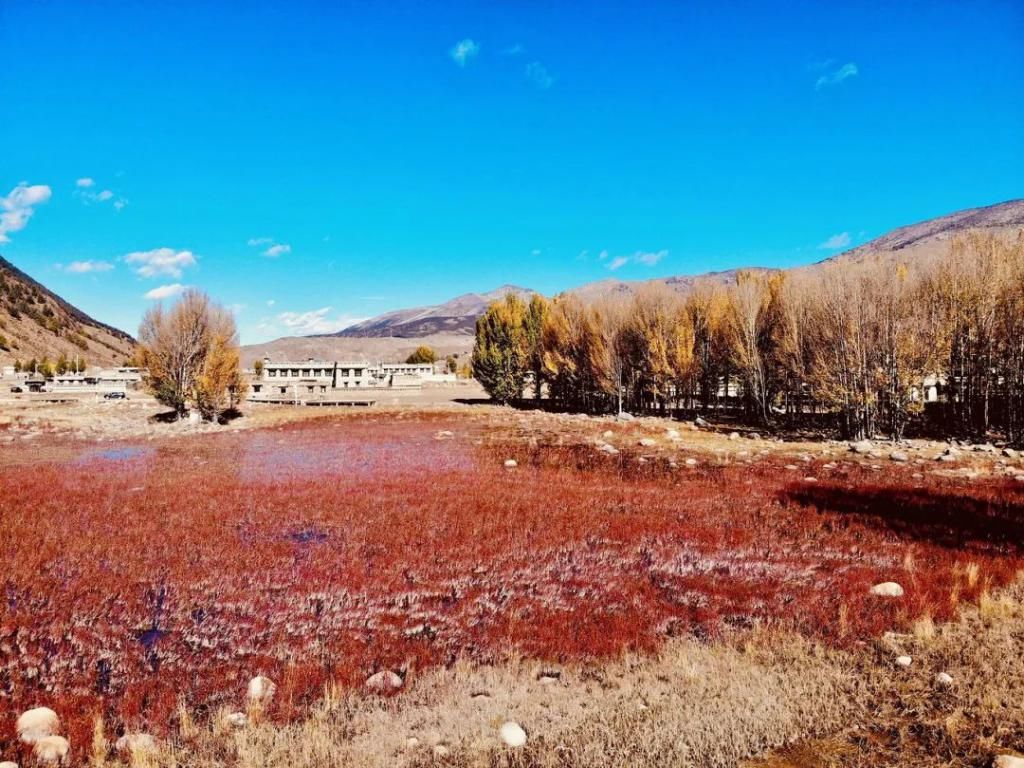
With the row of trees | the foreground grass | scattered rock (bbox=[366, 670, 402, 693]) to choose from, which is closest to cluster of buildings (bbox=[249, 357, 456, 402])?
the row of trees

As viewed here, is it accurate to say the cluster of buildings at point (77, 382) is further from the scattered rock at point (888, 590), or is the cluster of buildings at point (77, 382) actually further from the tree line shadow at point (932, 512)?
the scattered rock at point (888, 590)

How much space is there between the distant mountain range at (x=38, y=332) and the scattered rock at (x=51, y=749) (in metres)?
149

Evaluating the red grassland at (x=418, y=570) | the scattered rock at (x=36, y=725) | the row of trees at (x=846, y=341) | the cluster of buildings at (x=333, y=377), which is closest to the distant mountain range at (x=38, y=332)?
the cluster of buildings at (x=333, y=377)

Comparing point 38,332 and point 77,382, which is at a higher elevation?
point 38,332

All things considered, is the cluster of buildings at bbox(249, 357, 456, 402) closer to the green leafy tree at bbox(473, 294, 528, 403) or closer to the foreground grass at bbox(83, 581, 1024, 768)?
the green leafy tree at bbox(473, 294, 528, 403)

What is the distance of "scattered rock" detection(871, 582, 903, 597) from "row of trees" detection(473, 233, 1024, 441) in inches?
903

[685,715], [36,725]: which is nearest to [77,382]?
[36,725]

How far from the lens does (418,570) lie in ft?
30.2

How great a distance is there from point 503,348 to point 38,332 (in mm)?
153265

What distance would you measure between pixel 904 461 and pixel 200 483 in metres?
26.4

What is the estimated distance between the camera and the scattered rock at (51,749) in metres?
4.33

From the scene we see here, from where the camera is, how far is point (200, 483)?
679 inches

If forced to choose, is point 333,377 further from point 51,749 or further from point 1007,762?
point 1007,762

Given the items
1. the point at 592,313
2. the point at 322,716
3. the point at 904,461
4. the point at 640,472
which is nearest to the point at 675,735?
the point at 322,716
